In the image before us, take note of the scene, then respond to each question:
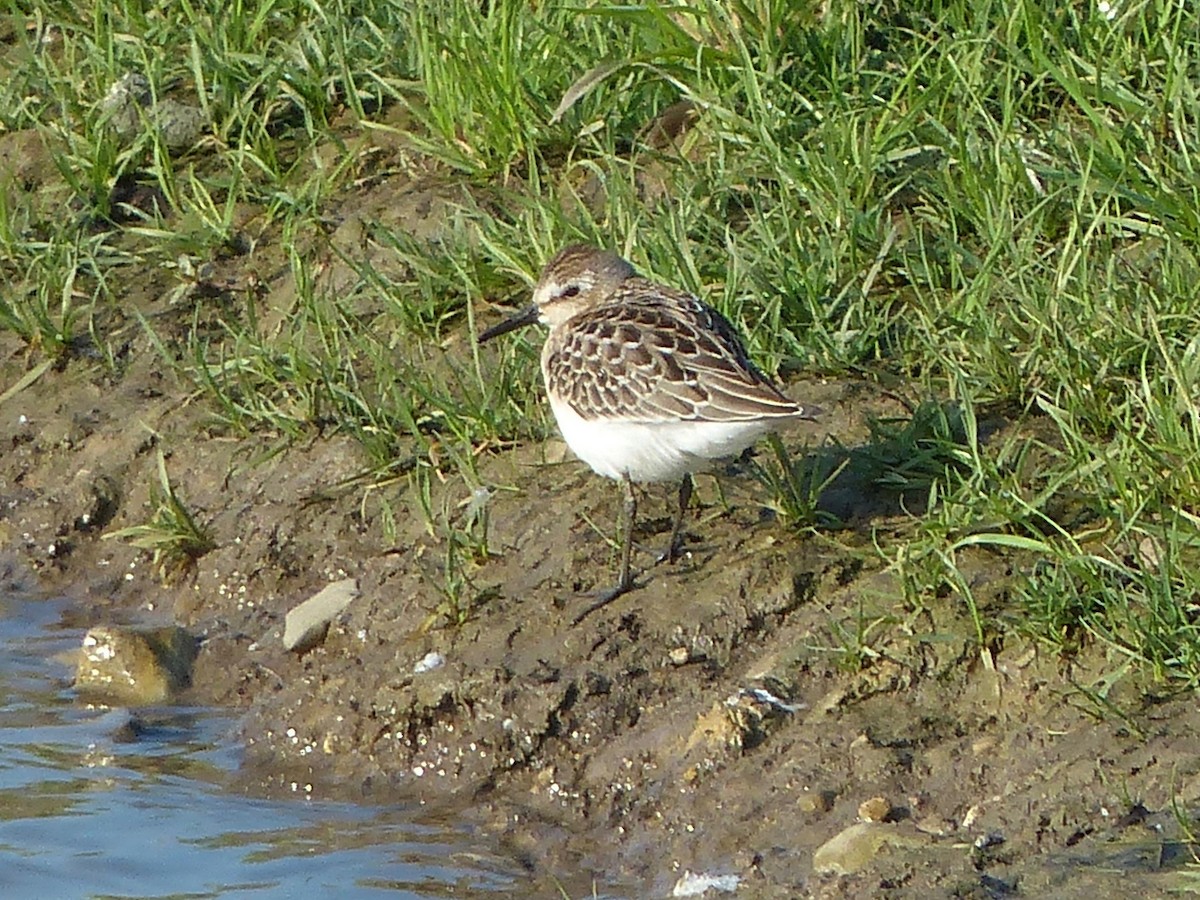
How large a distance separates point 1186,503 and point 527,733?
6.31 feet

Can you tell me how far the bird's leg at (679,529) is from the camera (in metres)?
6.50

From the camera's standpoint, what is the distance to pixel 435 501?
706 centimetres

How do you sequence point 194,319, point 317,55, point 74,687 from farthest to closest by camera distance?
point 317,55, point 194,319, point 74,687

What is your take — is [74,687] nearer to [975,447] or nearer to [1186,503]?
[975,447]

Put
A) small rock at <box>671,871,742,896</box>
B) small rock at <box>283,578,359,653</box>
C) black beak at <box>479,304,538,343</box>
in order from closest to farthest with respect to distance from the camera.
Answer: small rock at <box>671,871,742,896</box> → small rock at <box>283,578,359,653</box> → black beak at <box>479,304,538,343</box>

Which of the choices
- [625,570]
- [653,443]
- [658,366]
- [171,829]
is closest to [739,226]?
[658,366]

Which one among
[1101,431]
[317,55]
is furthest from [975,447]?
[317,55]

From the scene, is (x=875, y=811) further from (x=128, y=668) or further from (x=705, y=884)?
(x=128, y=668)

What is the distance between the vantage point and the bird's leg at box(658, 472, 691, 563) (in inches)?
256

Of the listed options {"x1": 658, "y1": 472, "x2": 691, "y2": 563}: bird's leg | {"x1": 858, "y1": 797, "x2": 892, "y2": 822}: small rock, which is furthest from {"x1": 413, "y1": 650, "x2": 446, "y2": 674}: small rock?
{"x1": 858, "y1": 797, "x2": 892, "y2": 822}: small rock

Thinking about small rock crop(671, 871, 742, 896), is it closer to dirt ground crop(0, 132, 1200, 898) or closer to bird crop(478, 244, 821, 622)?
dirt ground crop(0, 132, 1200, 898)

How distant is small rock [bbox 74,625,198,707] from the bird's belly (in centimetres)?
153

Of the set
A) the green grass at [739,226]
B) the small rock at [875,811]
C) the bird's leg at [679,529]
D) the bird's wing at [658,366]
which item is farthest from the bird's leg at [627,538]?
the small rock at [875,811]

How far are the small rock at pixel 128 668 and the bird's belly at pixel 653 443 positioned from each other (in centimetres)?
153
